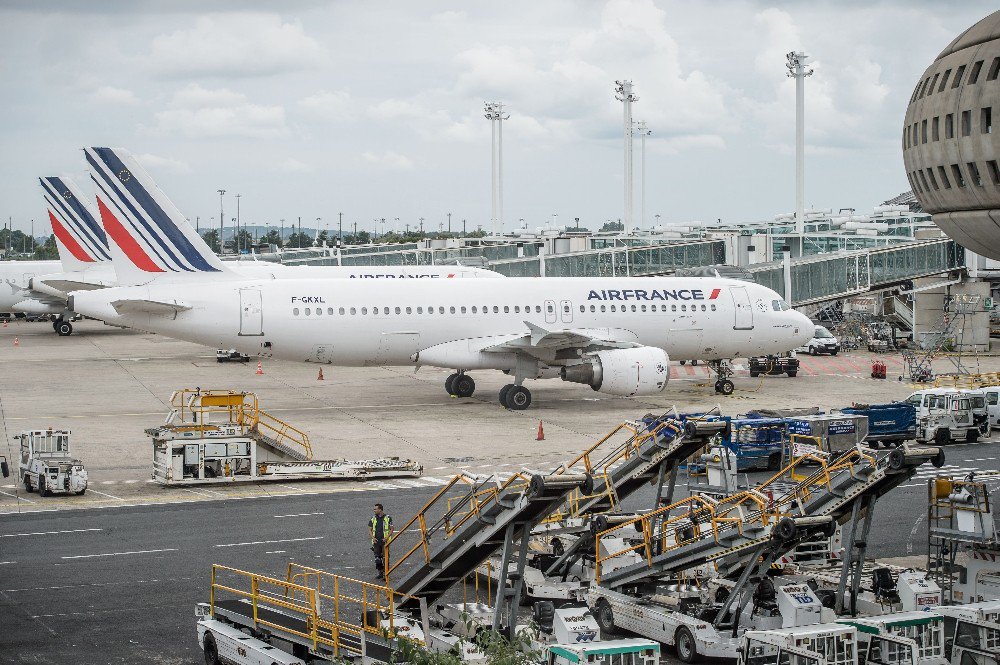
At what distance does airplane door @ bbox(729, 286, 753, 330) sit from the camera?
168 feet

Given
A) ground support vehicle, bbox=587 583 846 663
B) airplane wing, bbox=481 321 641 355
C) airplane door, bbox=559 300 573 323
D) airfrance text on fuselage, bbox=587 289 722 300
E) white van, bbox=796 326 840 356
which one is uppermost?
airfrance text on fuselage, bbox=587 289 722 300

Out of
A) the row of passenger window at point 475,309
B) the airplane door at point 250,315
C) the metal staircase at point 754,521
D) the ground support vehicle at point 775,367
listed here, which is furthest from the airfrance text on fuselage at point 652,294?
the metal staircase at point 754,521

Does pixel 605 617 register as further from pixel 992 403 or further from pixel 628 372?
pixel 992 403

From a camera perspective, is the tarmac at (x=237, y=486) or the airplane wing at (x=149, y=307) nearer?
the tarmac at (x=237, y=486)

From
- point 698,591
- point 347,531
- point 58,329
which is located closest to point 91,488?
point 347,531

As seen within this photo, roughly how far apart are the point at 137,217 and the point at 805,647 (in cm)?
3650

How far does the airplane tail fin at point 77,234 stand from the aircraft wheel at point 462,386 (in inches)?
1399

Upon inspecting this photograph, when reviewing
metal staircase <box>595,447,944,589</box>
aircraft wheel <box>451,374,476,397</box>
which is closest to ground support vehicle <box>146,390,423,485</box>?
aircraft wheel <box>451,374,476,397</box>

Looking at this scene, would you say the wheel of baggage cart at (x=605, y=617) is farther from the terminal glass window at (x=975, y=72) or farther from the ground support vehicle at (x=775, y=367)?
the ground support vehicle at (x=775, y=367)

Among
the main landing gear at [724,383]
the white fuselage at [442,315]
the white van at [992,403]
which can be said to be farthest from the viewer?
the main landing gear at [724,383]

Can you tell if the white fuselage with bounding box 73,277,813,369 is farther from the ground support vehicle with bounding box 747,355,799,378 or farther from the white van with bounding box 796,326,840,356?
the white van with bounding box 796,326,840,356

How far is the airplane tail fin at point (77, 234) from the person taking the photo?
78.8 meters

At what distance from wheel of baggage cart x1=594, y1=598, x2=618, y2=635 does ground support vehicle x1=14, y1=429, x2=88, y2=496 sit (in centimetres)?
1746

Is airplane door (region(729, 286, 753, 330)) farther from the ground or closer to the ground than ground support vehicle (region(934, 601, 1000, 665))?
farther from the ground
